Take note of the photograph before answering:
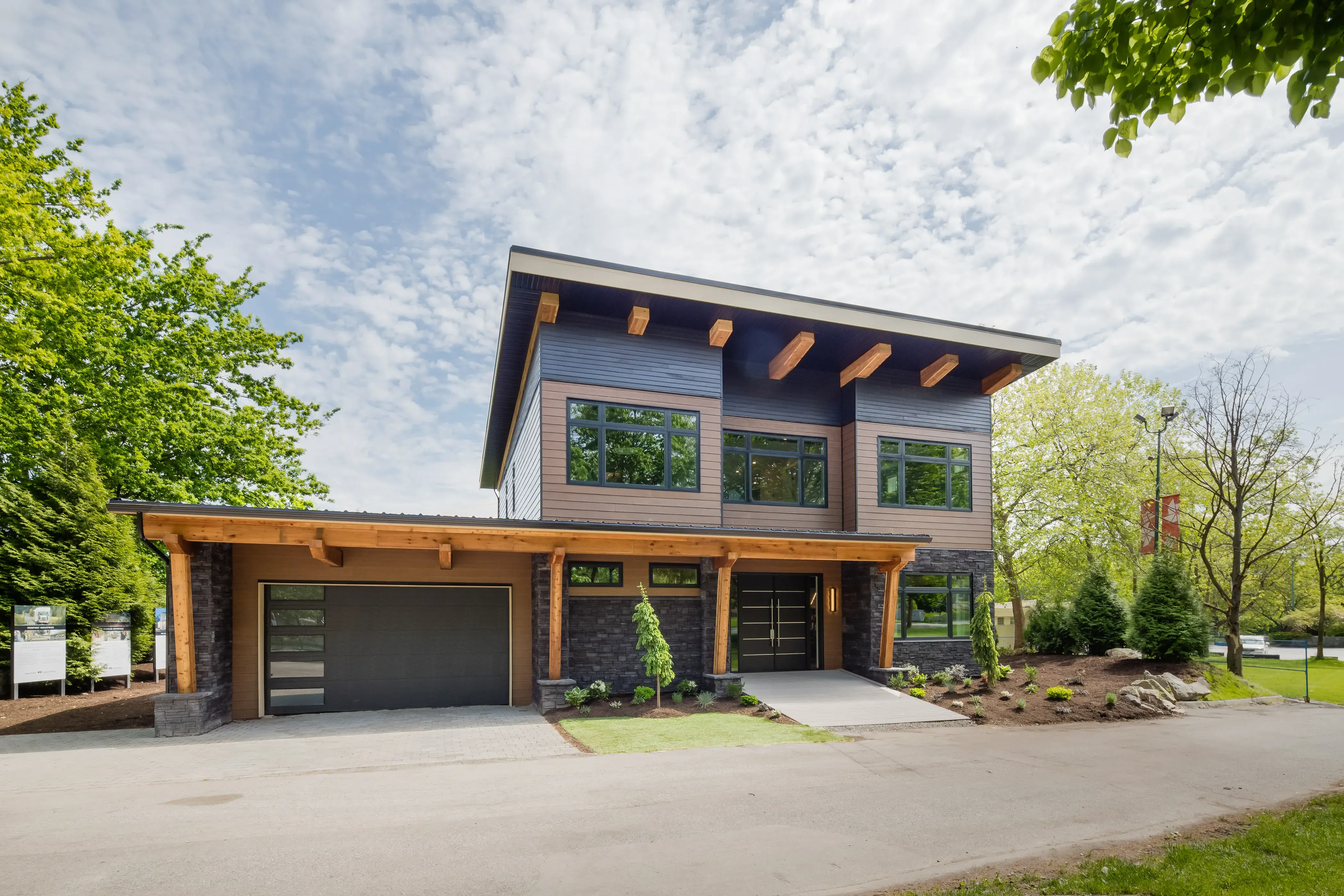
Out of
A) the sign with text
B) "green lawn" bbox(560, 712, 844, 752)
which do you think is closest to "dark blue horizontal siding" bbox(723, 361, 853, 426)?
"green lawn" bbox(560, 712, 844, 752)

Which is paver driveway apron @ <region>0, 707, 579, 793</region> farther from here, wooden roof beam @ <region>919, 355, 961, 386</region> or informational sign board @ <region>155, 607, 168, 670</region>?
wooden roof beam @ <region>919, 355, 961, 386</region>

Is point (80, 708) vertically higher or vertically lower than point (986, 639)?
lower

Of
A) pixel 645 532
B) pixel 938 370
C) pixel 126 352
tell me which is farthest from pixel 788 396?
pixel 126 352

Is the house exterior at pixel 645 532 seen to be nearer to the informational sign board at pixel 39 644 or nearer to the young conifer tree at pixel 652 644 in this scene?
the young conifer tree at pixel 652 644

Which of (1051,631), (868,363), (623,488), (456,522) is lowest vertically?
(1051,631)

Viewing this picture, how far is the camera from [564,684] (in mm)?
11336

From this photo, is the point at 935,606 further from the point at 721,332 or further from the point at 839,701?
the point at 721,332

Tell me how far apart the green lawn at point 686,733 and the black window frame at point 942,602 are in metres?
5.23

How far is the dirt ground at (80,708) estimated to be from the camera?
10203 millimetres

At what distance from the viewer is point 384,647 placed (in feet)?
38.5

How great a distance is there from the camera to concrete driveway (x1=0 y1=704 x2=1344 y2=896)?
4.82 metres

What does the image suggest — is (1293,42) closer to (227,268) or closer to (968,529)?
(968,529)

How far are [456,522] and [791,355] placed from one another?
7173 mm

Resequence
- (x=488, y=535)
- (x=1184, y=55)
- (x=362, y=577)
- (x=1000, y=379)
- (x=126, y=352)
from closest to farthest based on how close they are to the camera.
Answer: (x=1184, y=55)
(x=488, y=535)
(x=362, y=577)
(x=1000, y=379)
(x=126, y=352)
